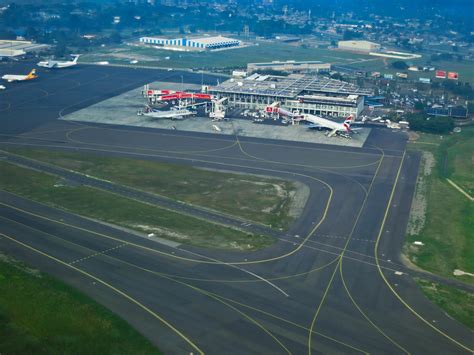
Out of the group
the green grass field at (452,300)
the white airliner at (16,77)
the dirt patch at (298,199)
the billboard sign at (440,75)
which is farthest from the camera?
the billboard sign at (440,75)

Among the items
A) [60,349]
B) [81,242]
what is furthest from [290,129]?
[60,349]

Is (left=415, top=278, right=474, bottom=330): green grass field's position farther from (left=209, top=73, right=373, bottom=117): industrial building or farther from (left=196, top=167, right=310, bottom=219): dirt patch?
(left=209, top=73, right=373, bottom=117): industrial building

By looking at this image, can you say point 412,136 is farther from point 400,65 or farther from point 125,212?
point 400,65

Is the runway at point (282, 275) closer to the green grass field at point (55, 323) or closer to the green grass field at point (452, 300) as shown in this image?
the green grass field at point (452, 300)

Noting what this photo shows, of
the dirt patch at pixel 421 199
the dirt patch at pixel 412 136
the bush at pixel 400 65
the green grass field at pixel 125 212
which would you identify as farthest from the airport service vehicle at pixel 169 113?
the bush at pixel 400 65

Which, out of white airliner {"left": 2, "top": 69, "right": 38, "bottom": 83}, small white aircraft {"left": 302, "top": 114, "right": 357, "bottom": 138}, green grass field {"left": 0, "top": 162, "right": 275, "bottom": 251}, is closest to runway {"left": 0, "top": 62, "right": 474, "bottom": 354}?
green grass field {"left": 0, "top": 162, "right": 275, "bottom": 251}

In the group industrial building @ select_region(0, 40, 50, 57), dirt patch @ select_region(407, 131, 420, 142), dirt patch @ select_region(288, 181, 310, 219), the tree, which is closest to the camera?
dirt patch @ select_region(288, 181, 310, 219)

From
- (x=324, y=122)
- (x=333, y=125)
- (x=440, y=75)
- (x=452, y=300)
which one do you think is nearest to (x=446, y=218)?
(x=452, y=300)
